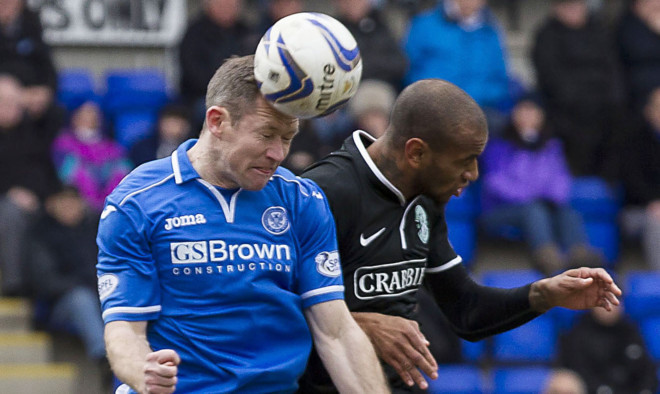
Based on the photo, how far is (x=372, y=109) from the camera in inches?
385

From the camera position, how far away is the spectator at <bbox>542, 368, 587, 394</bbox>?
360 inches

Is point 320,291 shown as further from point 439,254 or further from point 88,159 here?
point 88,159

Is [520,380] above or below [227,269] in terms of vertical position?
below

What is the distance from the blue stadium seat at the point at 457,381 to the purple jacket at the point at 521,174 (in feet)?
6.28

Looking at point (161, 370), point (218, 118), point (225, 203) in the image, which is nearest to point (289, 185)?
point (225, 203)

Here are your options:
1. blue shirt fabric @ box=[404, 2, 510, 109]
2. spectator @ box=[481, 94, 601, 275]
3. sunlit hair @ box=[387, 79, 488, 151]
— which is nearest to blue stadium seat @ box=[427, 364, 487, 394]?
spectator @ box=[481, 94, 601, 275]

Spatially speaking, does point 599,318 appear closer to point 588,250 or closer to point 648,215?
point 588,250

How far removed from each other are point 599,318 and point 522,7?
4545 millimetres

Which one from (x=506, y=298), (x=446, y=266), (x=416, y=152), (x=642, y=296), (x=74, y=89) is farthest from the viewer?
(x=74, y=89)

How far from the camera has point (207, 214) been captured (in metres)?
4.08

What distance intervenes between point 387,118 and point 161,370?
668cm

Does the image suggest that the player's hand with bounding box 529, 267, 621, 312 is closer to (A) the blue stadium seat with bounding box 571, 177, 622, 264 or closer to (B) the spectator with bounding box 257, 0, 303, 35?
(B) the spectator with bounding box 257, 0, 303, 35

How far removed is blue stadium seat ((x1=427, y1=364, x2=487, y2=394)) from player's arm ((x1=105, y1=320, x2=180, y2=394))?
554 cm

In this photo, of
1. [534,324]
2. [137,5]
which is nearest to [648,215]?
[534,324]
